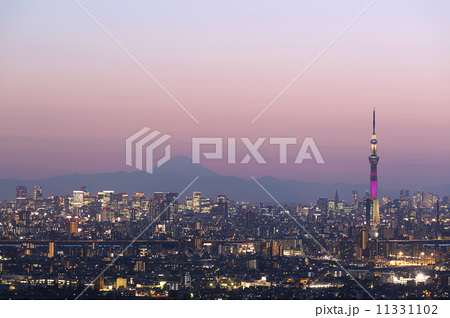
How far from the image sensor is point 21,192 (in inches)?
1660

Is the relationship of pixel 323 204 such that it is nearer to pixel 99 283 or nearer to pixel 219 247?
pixel 219 247

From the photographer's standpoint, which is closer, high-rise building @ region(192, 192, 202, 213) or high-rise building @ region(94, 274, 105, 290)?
high-rise building @ region(94, 274, 105, 290)

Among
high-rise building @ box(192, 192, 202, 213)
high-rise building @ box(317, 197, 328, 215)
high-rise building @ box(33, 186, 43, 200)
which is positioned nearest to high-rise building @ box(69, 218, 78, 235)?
high-rise building @ box(33, 186, 43, 200)

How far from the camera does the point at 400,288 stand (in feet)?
64.1

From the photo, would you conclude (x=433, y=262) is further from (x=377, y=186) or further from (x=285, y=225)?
(x=377, y=186)

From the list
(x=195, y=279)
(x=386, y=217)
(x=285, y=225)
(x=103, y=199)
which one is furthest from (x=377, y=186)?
(x=195, y=279)

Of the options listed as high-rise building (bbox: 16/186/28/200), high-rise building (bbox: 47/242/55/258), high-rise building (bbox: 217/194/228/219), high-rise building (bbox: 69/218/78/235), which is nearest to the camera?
high-rise building (bbox: 47/242/55/258)

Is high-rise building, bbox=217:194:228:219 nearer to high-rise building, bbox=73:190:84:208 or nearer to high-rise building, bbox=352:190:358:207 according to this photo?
high-rise building, bbox=73:190:84:208

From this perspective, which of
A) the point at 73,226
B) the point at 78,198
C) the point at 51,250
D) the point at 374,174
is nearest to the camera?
the point at 51,250

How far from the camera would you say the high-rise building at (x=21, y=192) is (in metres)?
41.8

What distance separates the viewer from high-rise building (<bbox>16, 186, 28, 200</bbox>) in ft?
137

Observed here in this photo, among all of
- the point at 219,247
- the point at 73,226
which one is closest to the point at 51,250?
the point at 73,226

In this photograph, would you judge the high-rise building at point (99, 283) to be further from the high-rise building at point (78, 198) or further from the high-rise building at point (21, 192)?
the high-rise building at point (78, 198)

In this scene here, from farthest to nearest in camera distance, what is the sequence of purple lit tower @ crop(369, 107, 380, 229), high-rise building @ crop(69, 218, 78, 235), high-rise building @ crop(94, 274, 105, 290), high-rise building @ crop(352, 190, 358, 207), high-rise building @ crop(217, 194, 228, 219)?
high-rise building @ crop(352, 190, 358, 207)
purple lit tower @ crop(369, 107, 380, 229)
high-rise building @ crop(217, 194, 228, 219)
high-rise building @ crop(69, 218, 78, 235)
high-rise building @ crop(94, 274, 105, 290)
